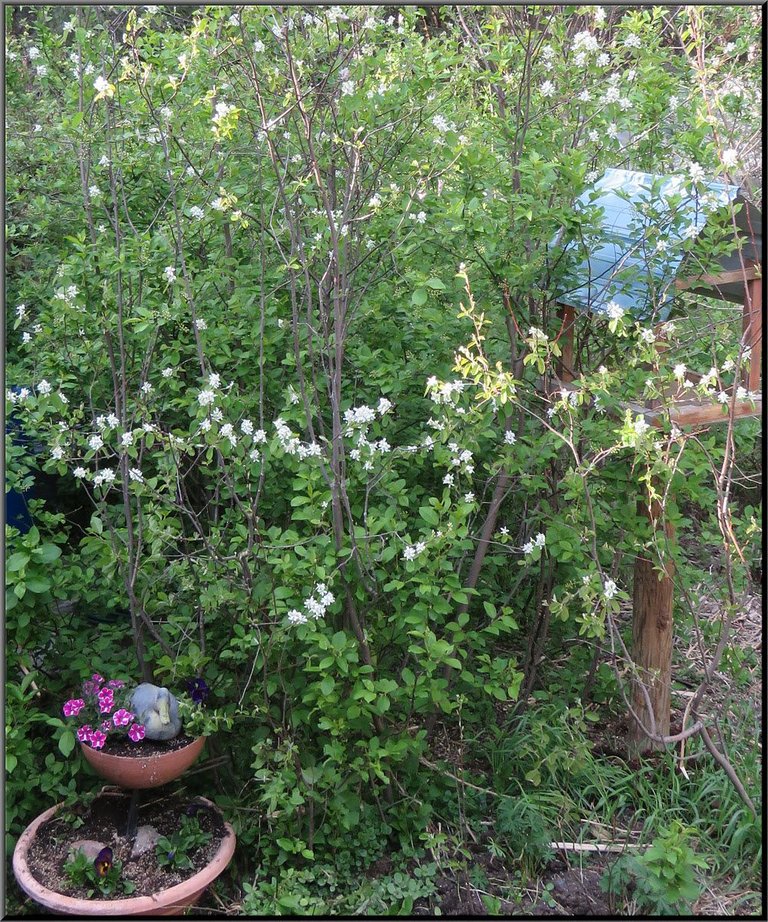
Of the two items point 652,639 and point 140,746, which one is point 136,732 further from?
point 652,639

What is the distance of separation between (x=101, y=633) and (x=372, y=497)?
1.12 metres

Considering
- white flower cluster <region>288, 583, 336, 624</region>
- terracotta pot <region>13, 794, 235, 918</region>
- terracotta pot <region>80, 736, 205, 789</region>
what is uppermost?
white flower cluster <region>288, 583, 336, 624</region>

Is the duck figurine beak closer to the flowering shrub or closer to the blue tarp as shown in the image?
the flowering shrub

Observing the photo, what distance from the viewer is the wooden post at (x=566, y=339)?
3161mm

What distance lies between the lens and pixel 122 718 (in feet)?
8.87

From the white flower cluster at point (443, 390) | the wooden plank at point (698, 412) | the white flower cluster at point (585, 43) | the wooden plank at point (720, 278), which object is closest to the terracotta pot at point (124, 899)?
the white flower cluster at point (443, 390)

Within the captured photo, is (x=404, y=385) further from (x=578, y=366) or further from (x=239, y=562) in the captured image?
(x=239, y=562)

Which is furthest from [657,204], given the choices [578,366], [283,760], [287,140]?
[283,760]

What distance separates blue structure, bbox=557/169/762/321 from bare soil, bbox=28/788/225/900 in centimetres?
210

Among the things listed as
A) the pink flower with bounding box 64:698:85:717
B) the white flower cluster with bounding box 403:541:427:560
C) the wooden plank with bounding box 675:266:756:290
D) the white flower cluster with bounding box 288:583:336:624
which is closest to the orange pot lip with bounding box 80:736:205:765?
the pink flower with bounding box 64:698:85:717

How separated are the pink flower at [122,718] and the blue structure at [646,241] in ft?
6.22

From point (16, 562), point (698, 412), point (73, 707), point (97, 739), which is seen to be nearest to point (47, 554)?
point (16, 562)

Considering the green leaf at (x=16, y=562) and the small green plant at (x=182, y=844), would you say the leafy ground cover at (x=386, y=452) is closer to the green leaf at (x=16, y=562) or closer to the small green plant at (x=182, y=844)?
the green leaf at (x=16, y=562)

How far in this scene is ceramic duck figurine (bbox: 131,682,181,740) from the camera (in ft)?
9.00
